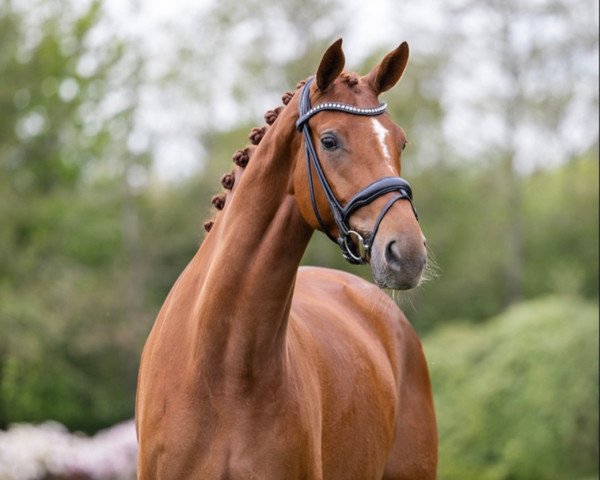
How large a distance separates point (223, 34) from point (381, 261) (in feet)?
75.8

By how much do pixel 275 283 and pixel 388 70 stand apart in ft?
3.26

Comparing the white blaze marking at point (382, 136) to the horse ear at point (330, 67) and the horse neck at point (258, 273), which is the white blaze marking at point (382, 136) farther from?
the horse neck at point (258, 273)

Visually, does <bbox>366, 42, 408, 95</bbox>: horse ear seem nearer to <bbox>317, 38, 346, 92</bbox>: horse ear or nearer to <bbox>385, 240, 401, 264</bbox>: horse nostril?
<bbox>317, 38, 346, 92</bbox>: horse ear

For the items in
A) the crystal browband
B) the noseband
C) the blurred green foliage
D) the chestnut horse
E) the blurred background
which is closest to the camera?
the noseband

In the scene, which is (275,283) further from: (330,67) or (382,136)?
(330,67)

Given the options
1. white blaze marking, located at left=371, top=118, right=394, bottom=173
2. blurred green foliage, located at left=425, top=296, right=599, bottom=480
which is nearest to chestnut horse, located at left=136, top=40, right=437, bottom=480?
white blaze marking, located at left=371, top=118, right=394, bottom=173

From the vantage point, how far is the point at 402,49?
4191 millimetres

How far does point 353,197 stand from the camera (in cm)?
380

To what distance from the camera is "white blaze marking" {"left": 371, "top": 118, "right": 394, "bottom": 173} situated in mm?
3841

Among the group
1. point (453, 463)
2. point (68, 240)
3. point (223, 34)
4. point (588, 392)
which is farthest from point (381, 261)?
point (223, 34)

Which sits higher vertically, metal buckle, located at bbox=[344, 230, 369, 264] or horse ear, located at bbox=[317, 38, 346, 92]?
horse ear, located at bbox=[317, 38, 346, 92]

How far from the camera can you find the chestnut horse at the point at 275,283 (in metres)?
3.83

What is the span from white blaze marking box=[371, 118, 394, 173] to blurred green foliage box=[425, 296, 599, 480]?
28.9 feet

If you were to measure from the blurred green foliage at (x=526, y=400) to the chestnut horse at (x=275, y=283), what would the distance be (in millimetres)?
8194
